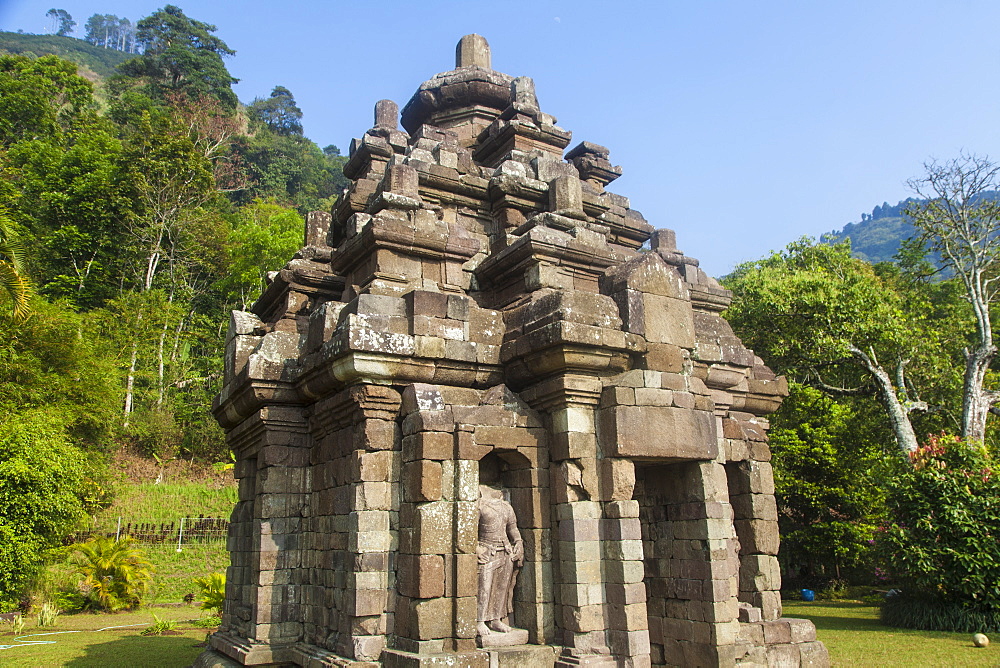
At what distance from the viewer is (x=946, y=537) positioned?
41.1 ft

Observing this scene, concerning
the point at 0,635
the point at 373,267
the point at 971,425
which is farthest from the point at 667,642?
the point at 971,425

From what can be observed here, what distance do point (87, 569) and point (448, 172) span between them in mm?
14254

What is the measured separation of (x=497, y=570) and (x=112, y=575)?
14.6 metres

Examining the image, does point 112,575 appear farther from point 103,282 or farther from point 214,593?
point 103,282

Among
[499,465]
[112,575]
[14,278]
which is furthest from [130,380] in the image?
[499,465]

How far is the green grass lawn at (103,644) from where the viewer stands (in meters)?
9.98

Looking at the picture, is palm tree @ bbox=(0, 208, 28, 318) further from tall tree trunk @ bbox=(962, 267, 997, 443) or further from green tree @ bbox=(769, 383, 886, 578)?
tall tree trunk @ bbox=(962, 267, 997, 443)

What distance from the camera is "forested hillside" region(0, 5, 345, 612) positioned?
16203 mm

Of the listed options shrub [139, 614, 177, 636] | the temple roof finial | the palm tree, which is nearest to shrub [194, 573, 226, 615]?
shrub [139, 614, 177, 636]

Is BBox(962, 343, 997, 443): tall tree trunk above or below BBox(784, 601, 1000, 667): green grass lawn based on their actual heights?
above

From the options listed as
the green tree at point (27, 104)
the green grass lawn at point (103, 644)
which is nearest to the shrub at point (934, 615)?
the green grass lawn at point (103, 644)

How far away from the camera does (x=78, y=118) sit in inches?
1395

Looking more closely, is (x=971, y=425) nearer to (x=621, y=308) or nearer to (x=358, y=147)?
(x=621, y=308)

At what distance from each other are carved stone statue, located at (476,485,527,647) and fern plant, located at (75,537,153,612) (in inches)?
552
